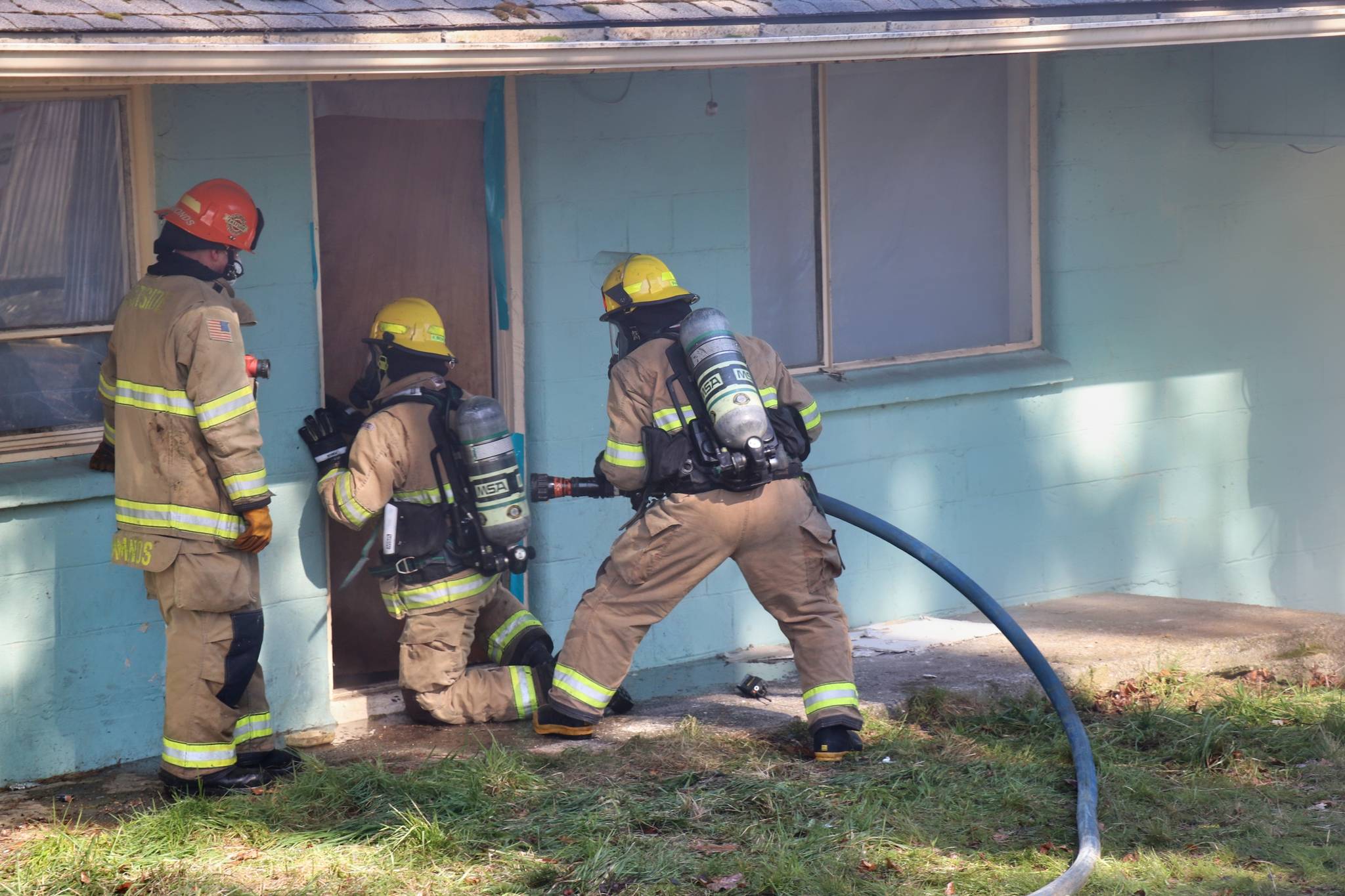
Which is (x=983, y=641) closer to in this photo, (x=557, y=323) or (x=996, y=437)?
(x=996, y=437)

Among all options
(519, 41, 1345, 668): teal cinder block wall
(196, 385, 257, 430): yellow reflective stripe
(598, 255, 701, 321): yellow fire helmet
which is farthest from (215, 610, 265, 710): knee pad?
(598, 255, 701, 321): yellow fire helmet

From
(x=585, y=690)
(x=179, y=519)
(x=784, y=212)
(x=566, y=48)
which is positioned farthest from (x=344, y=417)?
(x=784, y=212)

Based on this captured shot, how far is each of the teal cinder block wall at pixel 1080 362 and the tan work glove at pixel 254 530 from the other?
1.56m

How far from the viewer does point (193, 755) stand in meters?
5.84

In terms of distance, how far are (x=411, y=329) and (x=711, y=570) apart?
1468 mm

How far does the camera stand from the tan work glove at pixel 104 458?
240 inches

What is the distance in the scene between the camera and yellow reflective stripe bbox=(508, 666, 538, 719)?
6746 millimetres

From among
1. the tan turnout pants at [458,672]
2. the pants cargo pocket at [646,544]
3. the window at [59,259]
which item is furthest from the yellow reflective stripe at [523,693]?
the window at [59,259]

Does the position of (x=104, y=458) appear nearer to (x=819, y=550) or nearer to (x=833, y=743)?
(x=819, y=550)

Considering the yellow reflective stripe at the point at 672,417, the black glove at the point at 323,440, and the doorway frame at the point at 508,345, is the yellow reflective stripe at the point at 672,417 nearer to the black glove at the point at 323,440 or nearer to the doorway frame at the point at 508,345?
the doorway frame at the point at 508,345

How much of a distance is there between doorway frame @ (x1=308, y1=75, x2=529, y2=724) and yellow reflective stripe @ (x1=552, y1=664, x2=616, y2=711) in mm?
930

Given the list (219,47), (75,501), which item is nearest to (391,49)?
(219,47)

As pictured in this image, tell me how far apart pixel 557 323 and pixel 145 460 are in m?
1.96

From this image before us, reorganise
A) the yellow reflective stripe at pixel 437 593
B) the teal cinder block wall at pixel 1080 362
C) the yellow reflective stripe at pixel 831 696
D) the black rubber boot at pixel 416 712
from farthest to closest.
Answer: the teal cinder block wall at pixel 1080 362 → the black rubber boot at pixel 416 712 → the yellow reflective stripe at pixel 437 593 → the yellow reflective stripe at pixel 831 696
